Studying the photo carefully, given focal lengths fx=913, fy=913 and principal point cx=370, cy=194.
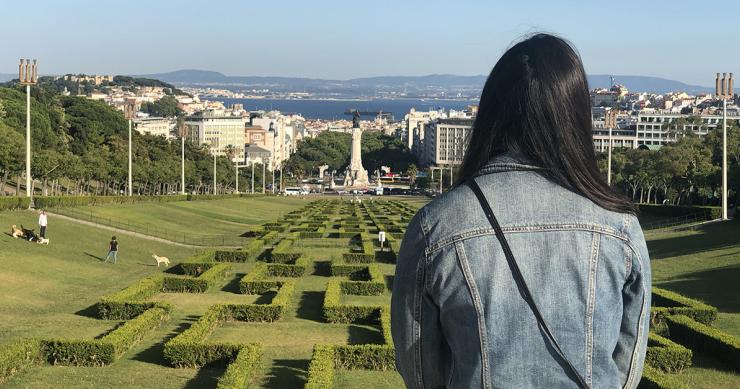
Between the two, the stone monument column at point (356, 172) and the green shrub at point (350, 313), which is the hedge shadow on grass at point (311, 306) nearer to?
the green shrub at point (350, 313)

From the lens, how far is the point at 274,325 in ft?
58.7

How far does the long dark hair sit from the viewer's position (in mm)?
3053

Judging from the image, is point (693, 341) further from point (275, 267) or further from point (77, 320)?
point (275, 267)

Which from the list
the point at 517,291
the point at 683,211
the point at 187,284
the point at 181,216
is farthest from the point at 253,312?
the point at 683,211

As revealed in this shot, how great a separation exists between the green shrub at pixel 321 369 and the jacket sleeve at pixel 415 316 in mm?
8938

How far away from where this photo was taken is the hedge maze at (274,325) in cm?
1352

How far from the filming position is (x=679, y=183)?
6244 centimetres

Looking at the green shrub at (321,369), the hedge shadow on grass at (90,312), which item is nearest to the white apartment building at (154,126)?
the hedge shadow on grass at (90,312)

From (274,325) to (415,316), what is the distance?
15.2 meters

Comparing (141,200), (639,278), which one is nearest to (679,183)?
(141,200)

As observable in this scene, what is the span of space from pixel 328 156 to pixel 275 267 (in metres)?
141

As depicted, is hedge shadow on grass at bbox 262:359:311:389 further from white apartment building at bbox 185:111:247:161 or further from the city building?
white apartment building at bbox 185:111:247:161

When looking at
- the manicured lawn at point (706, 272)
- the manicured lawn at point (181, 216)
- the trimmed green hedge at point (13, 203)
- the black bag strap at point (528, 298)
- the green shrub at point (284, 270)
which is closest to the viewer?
the black bag strap at point (528, 298)

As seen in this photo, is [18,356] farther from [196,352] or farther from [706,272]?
[706,272]
